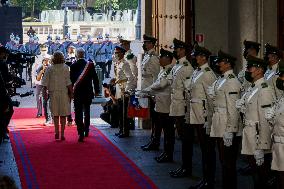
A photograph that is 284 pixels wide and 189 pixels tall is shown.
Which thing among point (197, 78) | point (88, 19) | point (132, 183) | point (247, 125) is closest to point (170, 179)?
point (132, 183)

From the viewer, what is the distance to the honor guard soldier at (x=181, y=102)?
43.9 feet

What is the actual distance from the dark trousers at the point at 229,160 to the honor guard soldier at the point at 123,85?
690 centimetres

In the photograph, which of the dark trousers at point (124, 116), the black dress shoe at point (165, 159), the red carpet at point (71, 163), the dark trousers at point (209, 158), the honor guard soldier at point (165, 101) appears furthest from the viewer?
the dark trousers at point (124, 116)

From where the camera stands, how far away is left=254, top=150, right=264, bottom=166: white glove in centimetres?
1001

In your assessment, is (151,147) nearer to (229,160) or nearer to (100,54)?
(229,160)

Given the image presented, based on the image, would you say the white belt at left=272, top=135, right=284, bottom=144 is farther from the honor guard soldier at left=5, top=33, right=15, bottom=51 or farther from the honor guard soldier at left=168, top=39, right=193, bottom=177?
the honor guard soldier at left=5, top=33, right=15, bottom=51

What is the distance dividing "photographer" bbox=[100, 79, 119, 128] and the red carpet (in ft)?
1.84

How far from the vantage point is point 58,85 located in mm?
17828

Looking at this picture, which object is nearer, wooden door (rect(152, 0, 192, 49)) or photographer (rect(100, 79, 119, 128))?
wooden door (rect(152, 0, 192, 49))

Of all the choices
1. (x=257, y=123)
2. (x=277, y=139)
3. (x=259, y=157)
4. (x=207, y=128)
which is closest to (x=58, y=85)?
(x=207, y=128)

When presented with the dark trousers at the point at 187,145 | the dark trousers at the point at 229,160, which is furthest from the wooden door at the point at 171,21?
the dark trousers at the point at 229,160

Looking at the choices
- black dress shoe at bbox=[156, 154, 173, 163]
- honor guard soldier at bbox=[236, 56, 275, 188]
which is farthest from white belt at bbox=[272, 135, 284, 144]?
black dress shoe at bbox=[156, 154, 173, 163]

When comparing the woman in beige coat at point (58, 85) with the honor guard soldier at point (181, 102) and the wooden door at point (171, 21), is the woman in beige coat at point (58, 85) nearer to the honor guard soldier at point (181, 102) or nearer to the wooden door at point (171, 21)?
the wooden door at point (171, 21)

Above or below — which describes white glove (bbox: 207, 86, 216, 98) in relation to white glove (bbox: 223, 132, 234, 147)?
above
